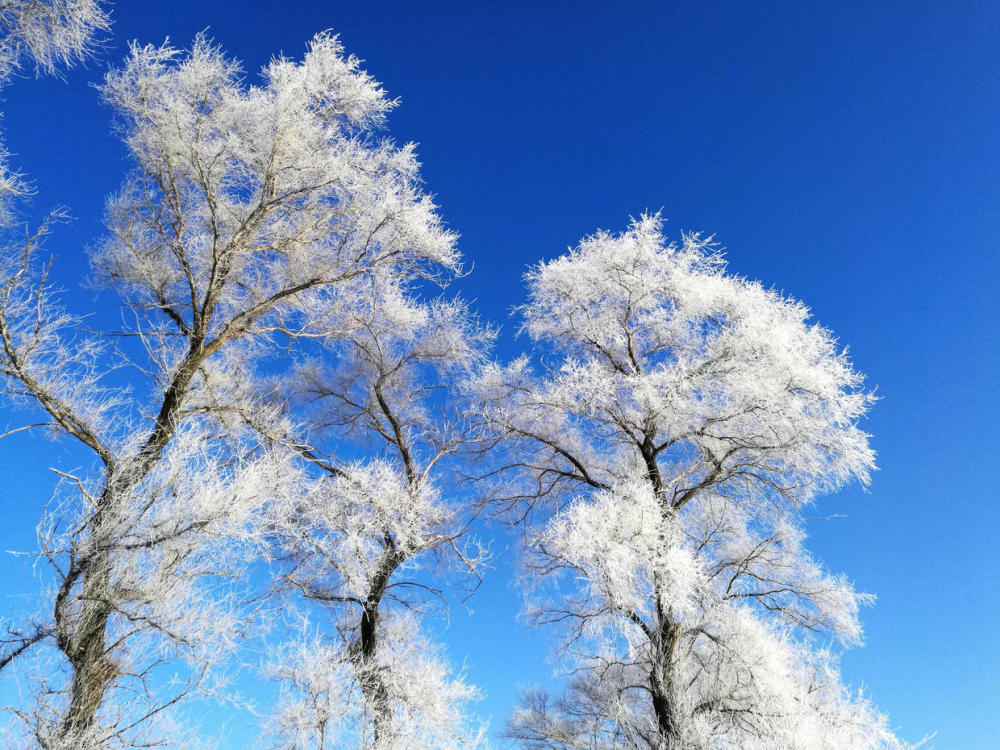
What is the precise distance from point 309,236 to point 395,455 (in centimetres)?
356

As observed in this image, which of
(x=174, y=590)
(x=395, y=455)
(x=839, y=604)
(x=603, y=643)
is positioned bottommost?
(x=174, y=590)

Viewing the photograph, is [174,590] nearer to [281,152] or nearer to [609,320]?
[281,152]

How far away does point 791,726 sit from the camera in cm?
727

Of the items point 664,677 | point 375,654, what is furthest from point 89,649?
point 664,677

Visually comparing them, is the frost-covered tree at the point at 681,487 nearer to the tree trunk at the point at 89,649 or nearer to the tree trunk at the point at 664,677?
the tree trunk at the point at 664,677

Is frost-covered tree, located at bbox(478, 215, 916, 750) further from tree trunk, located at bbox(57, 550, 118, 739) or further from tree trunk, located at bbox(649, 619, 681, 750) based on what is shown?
tree trunk, located at bbox(57, 550, 118, 739)

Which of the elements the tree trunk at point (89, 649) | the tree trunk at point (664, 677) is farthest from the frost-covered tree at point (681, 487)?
the tree trunk at point (89, 649)

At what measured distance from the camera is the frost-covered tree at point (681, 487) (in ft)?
24.9

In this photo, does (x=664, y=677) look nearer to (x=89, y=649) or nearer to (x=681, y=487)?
(x=681, y=487)

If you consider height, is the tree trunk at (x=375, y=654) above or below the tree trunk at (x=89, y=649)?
above

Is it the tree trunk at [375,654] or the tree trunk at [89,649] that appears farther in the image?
the tree trunk at [375,654]

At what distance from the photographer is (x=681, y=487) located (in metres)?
9.63

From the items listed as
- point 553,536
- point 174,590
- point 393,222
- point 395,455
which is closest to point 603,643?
point 553,536

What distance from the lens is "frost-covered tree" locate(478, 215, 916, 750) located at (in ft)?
24.9
